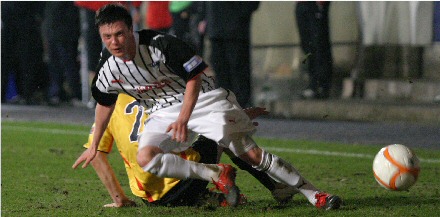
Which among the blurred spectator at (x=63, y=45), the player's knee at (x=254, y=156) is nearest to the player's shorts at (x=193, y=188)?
the player's knee at (x=254, y=156)

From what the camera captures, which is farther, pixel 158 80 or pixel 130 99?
pixel 130 99

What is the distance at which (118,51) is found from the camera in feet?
20.4

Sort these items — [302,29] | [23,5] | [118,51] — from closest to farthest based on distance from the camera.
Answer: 1. [118,51]
2. [302,29]
3. [23,5]

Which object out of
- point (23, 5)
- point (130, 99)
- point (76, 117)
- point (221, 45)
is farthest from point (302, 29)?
point (130, 99)

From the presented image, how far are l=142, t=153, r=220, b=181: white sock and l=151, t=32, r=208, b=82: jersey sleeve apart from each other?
0.48 m

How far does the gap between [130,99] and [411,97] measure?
7038mm

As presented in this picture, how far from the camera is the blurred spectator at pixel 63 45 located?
15.9m

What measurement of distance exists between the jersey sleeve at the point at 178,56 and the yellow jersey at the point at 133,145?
0.53 metres

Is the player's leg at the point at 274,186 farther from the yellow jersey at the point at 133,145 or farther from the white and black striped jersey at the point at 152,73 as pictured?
the white and black striped jersey at the point at 152,73

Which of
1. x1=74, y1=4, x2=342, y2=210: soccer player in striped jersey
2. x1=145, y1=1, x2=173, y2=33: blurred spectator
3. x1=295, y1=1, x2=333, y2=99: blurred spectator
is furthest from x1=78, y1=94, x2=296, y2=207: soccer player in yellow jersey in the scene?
x1=145, y1=1, x2=173, y2=33: blurred spectator

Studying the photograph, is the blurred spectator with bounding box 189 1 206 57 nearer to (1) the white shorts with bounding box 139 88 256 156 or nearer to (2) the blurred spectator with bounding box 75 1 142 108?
(2) the blurred spectator with bounding box 75 1 142 108

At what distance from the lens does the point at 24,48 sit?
54.5 feet

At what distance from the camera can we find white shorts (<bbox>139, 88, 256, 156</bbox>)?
6.25 meters

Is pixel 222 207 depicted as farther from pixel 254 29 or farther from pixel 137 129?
pixel 254 29
